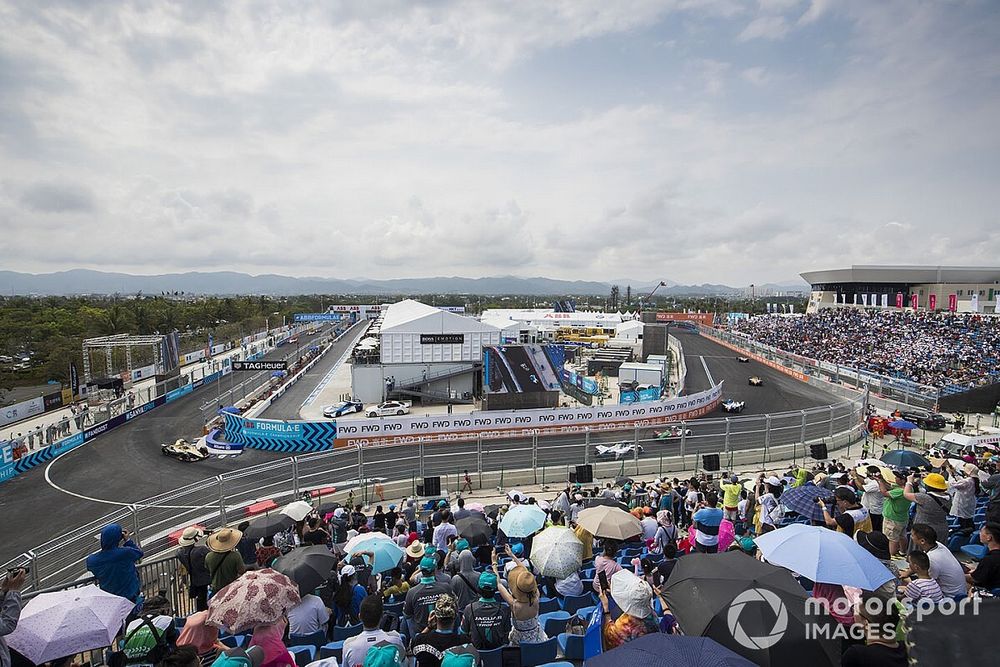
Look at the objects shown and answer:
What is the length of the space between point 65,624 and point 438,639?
3.34 m

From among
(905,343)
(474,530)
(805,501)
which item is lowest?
(905,343)

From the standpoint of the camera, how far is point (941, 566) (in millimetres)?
5105

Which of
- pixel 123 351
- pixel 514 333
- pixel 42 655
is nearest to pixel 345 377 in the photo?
pixel 514 333

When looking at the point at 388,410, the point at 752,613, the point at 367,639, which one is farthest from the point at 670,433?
the point at 367,639

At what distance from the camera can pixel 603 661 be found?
3.45 metres

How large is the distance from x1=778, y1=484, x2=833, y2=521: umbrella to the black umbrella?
14.8 feet

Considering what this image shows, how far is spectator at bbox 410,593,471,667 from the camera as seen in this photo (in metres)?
4.10

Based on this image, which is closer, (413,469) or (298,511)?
(298,511)

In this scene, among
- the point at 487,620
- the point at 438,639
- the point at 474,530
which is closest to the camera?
the point at 438,639

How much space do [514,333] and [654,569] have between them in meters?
51.4

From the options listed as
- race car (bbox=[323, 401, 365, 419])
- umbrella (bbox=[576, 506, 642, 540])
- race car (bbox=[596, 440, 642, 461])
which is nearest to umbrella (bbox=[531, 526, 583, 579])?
umbrella (bbox=[576, 506, 642, 540])

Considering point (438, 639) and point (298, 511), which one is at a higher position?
point (438, 639)

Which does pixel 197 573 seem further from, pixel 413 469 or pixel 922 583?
pixel 413 469

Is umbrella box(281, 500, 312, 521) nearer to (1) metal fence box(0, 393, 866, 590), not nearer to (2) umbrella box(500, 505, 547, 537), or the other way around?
(1) metal fence box(0, 393, 866, 590)
